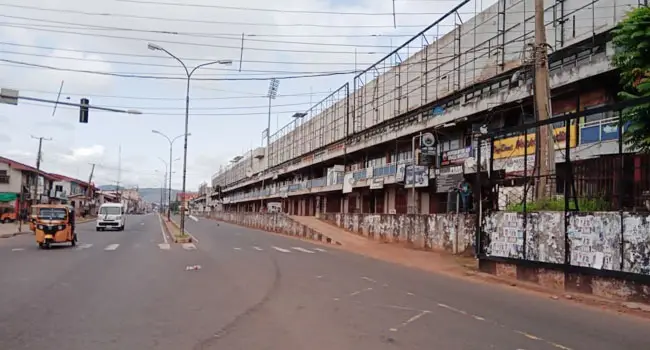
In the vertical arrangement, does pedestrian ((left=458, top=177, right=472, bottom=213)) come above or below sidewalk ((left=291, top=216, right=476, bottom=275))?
above

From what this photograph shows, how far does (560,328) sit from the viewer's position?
977 cm

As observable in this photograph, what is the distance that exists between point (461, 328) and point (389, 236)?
25.1 m

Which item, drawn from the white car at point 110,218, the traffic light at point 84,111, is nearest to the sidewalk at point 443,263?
the traffic light at point 84,111

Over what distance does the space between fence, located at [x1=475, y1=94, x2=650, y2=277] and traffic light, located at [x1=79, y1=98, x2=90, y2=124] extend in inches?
602

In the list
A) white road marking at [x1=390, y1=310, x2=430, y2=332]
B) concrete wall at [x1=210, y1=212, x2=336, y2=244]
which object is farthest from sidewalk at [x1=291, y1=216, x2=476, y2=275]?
white road marking at [x1=390, y1=310, x2=430, y2=332]

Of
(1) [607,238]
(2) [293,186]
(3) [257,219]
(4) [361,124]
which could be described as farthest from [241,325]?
(2) [293,186]

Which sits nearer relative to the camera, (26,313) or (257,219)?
(26,313)

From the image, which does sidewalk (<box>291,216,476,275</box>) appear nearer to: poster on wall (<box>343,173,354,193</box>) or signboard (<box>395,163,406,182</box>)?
signboard (<box>395,163,406,182</box>)

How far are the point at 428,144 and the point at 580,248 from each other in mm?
23977

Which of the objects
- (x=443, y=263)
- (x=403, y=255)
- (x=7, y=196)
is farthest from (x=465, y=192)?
(x=7, y=196)

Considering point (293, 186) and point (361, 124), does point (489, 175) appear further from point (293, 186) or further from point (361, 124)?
point (293, 186)

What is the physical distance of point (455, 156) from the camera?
36781mm

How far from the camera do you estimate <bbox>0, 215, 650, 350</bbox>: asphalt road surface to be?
811cm

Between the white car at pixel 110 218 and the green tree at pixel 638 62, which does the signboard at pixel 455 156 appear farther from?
the white car at pixel 110 218
